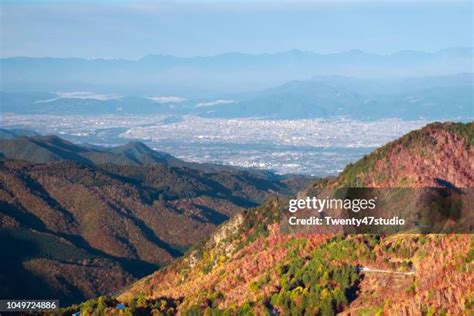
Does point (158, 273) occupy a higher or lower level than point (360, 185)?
lower

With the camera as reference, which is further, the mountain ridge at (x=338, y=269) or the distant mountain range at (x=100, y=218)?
the distant mountain range at (x=100, y=218)

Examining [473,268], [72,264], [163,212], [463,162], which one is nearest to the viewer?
[473,268]

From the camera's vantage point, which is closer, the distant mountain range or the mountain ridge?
the mountain ridge

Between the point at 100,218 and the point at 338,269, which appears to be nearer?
the point at 338,269

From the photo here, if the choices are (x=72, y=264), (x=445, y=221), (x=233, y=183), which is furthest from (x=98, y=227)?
(x=445, y=221)

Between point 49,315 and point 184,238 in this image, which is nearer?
point 49,315

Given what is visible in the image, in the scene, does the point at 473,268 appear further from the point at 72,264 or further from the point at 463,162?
the point at 72,264

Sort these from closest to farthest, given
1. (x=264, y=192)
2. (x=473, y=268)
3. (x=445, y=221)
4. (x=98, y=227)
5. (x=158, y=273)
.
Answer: (x=473, y=268) < (x=445, y=221) < (x=158, y=273) < (x=98, y=227) < (x=264, y=192)

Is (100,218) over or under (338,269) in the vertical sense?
under
